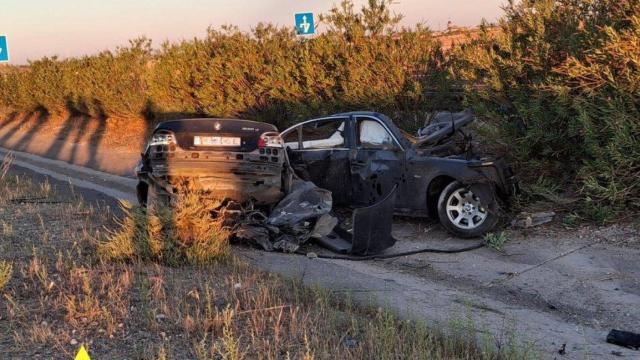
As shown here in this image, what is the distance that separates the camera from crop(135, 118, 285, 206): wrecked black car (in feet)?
26.0

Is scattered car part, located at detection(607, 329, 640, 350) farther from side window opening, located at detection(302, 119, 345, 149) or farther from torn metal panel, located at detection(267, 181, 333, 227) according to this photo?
side window opening, located at detection(302, 119, 345, 149)

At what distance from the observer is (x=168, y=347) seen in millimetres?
4070

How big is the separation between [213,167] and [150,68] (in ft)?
57.0

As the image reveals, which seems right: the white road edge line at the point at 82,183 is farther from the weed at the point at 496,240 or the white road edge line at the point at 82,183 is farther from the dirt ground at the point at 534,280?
the weed at the point at 496,240

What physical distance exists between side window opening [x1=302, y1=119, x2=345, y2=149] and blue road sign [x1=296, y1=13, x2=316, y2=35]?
692cm

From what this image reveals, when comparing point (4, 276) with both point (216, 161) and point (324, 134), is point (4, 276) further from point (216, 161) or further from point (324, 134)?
point (324, 134)

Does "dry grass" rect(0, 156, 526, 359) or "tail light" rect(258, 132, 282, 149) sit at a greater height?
"tail light" rect(258, 132, 282, 149)

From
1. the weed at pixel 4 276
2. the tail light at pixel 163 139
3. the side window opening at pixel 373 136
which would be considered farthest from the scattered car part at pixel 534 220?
the weed at pixel 4 276

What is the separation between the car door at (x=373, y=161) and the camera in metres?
8.86

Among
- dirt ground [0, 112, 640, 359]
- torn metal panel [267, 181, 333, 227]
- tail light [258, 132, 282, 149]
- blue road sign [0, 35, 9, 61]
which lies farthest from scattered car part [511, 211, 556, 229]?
blue road sign [0, 35, 9, 61]

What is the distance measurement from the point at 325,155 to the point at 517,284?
3735mm

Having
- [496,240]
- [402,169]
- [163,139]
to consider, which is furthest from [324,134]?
[496,240]

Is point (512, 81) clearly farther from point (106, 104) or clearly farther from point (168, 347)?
point (106, 104)

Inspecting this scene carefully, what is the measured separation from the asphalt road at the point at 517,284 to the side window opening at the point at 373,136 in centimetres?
126
